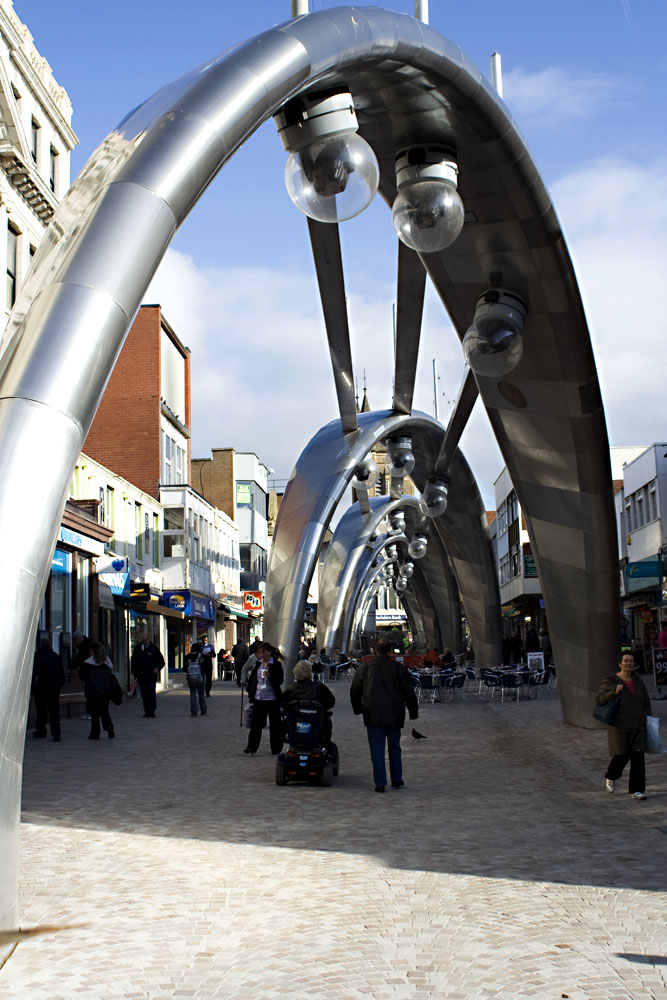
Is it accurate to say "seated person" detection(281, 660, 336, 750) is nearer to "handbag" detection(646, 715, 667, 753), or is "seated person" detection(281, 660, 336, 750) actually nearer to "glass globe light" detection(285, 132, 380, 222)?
"handbag" detection(646, 715, 667, 753)

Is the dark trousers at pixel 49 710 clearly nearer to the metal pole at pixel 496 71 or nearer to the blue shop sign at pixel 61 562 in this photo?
the blue shop sign at pixel 61 562

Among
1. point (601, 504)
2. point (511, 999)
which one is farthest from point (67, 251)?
point (601, 504)

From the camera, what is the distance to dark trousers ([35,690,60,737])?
635 inches

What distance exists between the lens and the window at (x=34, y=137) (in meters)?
25.8

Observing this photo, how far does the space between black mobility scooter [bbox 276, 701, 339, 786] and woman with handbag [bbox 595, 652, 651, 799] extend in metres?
2.84

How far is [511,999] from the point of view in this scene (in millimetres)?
4441

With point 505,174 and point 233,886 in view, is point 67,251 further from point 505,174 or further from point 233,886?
point 505,174

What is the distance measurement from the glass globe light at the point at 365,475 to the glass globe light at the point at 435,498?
162 cm

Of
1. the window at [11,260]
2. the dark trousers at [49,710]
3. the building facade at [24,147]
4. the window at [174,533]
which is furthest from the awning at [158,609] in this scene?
the dark trousers at [49,710]

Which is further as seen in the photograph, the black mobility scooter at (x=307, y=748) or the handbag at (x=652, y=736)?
the black mobility scooter at (x=307, y=748)

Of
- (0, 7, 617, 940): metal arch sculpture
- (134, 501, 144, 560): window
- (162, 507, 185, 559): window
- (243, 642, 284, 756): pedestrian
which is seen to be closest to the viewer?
(0, 7, 617, 940): metal arch sculpture

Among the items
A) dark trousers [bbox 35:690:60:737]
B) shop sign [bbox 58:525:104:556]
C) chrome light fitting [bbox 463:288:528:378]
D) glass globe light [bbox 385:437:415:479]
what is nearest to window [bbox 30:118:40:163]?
shop sign [bbox 58:525:104:556]

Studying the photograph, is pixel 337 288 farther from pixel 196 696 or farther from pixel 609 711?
pixel 196 696

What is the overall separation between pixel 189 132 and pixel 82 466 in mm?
23242
